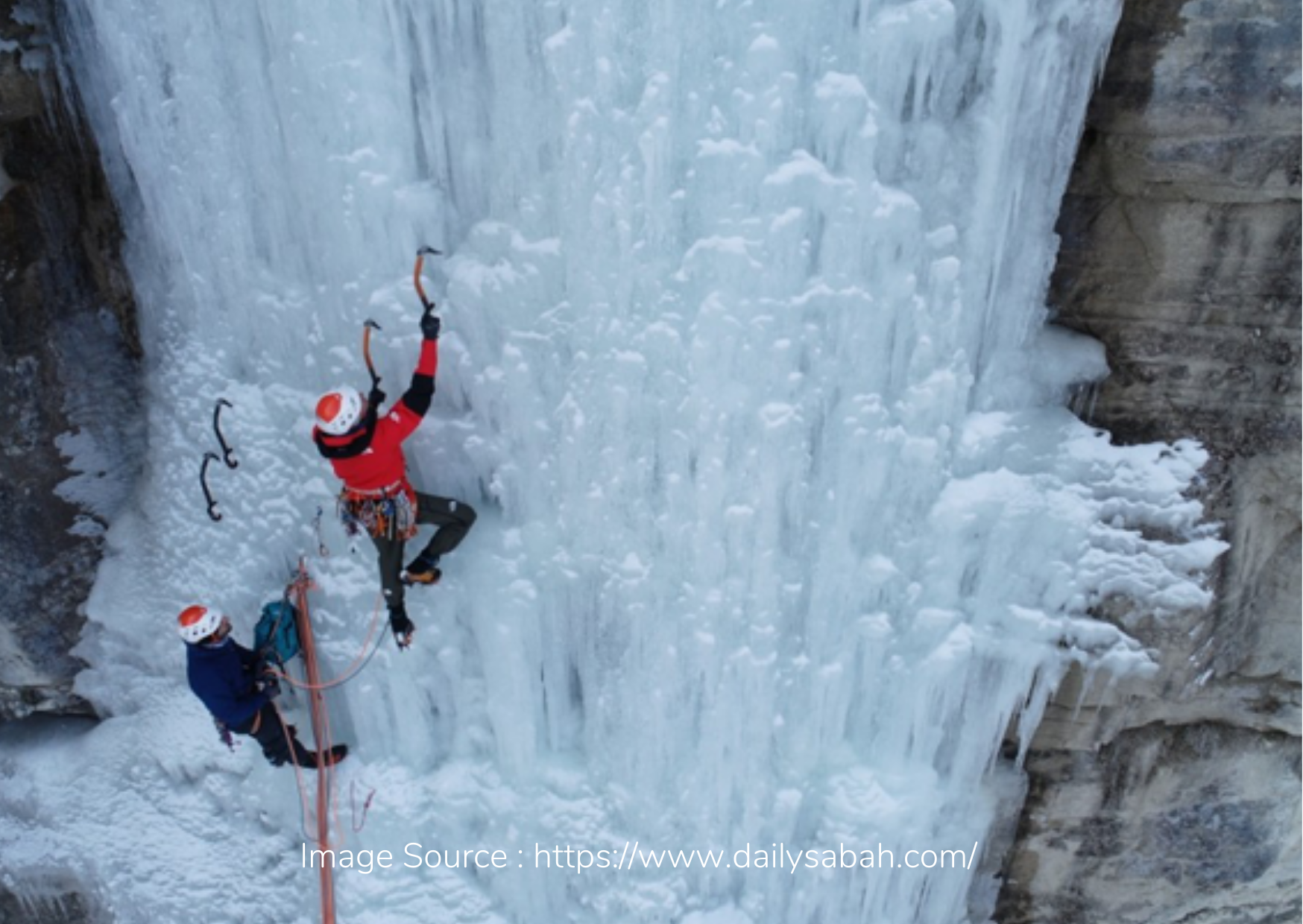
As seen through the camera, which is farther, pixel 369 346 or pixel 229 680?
pixel 229 680

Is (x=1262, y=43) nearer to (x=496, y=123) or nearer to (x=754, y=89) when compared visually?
(x=754, y=89)

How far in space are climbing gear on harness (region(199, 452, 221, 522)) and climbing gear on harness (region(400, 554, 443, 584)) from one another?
25.5 inches

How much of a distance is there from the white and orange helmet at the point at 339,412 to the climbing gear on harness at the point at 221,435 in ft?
1.96

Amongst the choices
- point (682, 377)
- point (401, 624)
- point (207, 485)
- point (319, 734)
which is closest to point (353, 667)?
point (319, 734)

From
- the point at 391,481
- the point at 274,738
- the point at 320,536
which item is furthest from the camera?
the point at 274,738

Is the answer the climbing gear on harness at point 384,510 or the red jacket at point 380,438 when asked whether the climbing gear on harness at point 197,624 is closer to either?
the climbing gear on harness at point 384,510

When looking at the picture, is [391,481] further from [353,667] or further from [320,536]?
[353,667]

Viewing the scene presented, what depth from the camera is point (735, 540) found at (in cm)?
288

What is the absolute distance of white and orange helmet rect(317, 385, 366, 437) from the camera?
8.02 ft

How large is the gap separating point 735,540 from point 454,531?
79 centimetres

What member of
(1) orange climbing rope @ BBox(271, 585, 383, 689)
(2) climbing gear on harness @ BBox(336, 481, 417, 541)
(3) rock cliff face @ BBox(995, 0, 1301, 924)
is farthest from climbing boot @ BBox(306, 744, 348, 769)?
(3) rock cliff face @ BBox(995, 0, 1301, 924)

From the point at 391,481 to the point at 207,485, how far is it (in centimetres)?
83

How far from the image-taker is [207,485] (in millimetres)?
3102

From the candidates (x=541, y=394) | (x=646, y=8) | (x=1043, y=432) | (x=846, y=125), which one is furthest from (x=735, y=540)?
(x=646, y=8)
